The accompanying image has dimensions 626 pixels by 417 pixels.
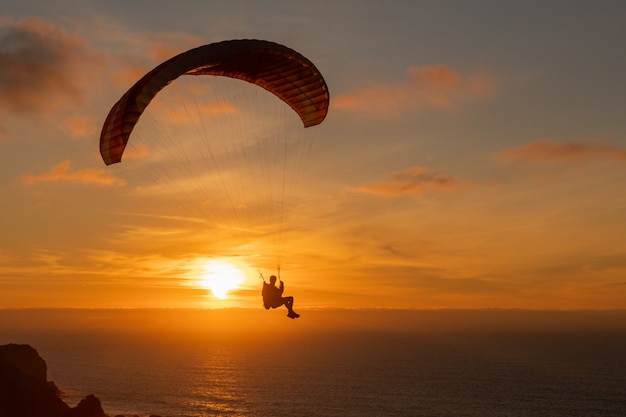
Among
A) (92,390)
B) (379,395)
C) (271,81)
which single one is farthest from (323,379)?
(271,81)

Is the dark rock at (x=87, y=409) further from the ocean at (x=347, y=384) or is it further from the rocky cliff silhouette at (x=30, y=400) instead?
the ocean at (x=347, y=384)

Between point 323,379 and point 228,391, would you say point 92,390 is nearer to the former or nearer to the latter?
point 228,391

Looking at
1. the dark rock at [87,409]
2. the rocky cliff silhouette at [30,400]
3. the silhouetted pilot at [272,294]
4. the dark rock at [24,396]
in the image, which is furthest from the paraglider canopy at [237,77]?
the dark rock at [24,396]

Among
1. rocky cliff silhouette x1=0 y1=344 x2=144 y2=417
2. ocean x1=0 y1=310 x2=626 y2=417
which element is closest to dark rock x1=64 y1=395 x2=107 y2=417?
rocky cliff silhouette x1=0 y1=344 x2=144 y2=417

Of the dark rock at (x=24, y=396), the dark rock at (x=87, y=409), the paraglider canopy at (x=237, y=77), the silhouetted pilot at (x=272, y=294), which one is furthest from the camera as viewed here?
the dark rock at (x=24, y=396)

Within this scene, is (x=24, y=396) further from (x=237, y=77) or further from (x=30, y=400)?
(x=237, y=77)

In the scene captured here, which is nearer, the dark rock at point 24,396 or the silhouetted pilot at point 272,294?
the silhouetted pilot at point 272,294

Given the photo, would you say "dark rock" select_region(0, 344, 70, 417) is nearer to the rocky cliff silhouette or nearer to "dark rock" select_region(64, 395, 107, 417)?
the rocky cliff silhouette

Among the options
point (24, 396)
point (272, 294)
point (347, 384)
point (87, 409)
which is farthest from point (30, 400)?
point (347, 384)
